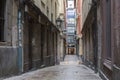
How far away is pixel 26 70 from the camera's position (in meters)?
18.4

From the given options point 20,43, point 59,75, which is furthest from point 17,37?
point 59,75

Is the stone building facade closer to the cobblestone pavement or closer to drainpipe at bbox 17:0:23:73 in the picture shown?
drainpipe at bbox 17:0:23:73

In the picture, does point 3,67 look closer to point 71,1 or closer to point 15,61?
point 15,61

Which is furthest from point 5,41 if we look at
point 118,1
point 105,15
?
point 118,1

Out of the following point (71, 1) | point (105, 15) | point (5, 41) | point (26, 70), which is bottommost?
point (26, 70)

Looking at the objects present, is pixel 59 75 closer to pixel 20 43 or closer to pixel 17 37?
pixel 20 43

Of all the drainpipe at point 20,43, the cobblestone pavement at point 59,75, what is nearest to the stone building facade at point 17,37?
the drainpipe at point 20,43

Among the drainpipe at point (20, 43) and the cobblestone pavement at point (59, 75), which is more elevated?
the drainpipe at point (20, 43)

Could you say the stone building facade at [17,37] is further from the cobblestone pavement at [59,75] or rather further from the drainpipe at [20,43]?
the cobblestone pavement at [59,75]

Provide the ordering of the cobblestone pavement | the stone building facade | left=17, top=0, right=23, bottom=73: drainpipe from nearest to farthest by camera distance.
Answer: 1. the stone building facade
2. the cobblestone pavement
3. left=17, top=0, right=23, bottom=73: drainpipe

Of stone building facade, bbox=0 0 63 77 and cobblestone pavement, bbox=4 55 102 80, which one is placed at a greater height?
stone building facade, bbox=0 0 63 77

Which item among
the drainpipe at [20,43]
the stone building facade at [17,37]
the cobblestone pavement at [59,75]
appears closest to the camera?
the stone building facade at [17,37]

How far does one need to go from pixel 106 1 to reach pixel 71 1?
10303cm

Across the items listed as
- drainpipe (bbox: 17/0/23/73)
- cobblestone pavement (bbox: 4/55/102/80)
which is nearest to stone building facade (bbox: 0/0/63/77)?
drainpipe (bbox: 17/0/23/73)
